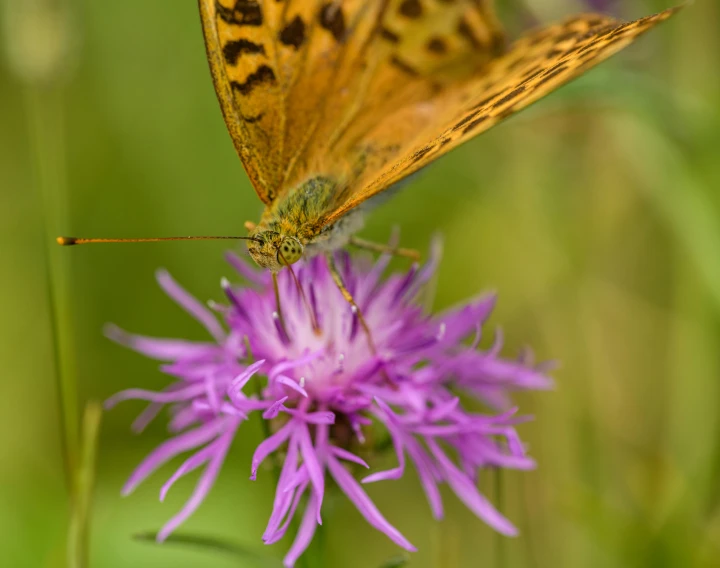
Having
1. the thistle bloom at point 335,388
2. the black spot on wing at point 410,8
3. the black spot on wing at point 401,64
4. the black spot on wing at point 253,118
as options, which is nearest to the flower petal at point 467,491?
the thistle bloom at point 335,388

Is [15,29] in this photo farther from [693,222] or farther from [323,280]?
[693,222]

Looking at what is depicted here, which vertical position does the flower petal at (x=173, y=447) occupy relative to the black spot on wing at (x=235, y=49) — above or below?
below

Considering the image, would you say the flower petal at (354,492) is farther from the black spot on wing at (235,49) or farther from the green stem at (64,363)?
the black spot on wing at (235,49)

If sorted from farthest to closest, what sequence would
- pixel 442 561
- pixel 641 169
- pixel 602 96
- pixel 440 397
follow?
1. pixel 641 169
2. pixel 602 96
3. pixel 440 397
4. pixel 442 561

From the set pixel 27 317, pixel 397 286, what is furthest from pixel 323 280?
pixel 27 317

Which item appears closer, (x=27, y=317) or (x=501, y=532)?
(x=501, y=532)

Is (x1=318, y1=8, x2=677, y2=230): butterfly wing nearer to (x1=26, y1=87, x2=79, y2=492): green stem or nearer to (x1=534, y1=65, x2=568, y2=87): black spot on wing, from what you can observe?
(x1=534, y1=65, x2=568, y2=87): black spot on wing

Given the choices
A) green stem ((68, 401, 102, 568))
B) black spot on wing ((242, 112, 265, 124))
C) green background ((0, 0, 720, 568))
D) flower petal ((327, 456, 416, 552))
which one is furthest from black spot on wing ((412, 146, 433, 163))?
green background ((0, 0, 720, 568))
